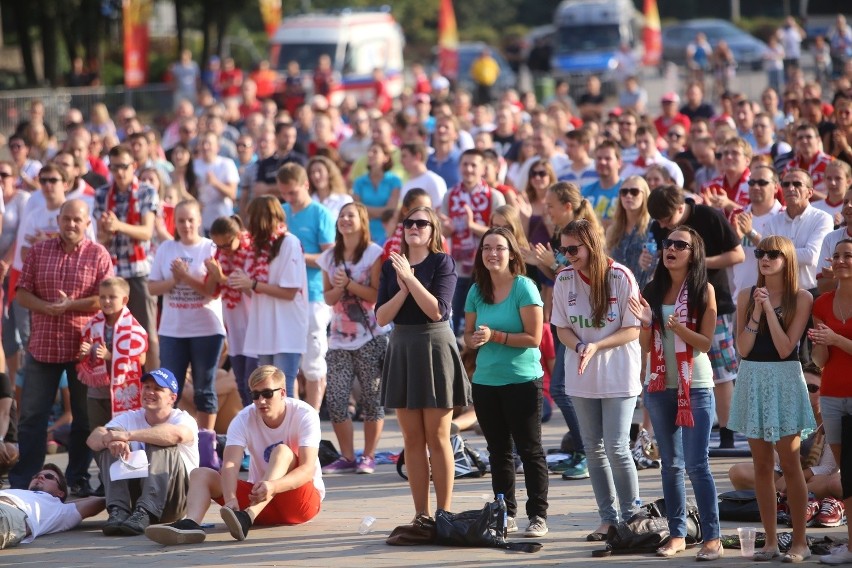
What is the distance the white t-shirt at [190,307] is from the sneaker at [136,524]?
6.67 ft

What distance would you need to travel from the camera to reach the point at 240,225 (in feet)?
35.2

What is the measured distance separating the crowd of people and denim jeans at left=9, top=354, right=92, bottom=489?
0.05 ft

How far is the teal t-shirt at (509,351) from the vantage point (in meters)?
8.05

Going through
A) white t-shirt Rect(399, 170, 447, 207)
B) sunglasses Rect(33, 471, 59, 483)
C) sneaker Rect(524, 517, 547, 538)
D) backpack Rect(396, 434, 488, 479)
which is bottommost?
backpack Rect(396, 434, 488, 479)

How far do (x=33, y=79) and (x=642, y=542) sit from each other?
35421mm

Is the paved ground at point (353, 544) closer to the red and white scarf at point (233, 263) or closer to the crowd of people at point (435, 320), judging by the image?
the crowd of people at point (435, 320)

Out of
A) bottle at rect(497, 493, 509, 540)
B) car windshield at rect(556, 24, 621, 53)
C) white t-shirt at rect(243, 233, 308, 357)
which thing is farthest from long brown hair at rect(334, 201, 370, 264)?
car windshield at rect(556, 24, 621, 53)

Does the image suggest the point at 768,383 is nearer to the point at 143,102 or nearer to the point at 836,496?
the point at 836,496

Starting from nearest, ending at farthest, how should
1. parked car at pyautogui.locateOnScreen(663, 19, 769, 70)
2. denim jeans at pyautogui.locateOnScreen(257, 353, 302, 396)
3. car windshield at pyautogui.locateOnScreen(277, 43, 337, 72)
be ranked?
denim jeans at pyautogui.locateOnScreen(257, 353, 302, 396), car windshield at pyautogui.locateOnScreen(277, 43, 337, 72), parked car at pyautogui.locateOnScreen(663, 19, 769, 70)

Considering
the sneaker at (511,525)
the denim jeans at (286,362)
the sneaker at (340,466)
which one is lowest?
the sneaker at (340,466)

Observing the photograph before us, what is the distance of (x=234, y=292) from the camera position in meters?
10.5

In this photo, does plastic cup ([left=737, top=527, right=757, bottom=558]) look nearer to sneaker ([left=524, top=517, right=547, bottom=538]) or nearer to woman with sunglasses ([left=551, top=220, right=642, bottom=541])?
woman with sunglasses ([left=551, top=220, right=642, bottom=541])

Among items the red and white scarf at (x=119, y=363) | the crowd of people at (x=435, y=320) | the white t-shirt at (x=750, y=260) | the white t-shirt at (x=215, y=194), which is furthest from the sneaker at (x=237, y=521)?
the white t-shirt at (x=215, y=194)

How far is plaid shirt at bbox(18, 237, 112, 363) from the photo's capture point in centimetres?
991
